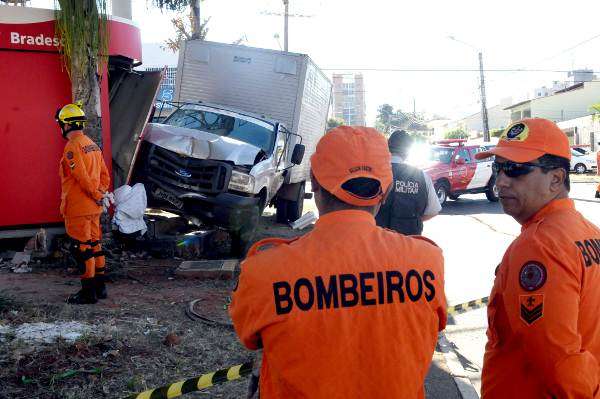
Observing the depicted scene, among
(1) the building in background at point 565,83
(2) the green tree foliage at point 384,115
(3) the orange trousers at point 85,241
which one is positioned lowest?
(3) the orange trousers at point 85,241

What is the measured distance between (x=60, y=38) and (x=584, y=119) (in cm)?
4428

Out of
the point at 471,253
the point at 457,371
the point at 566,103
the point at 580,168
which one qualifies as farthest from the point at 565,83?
the point at 457,371

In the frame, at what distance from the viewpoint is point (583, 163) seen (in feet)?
108

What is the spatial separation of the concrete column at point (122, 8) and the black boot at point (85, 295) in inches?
196

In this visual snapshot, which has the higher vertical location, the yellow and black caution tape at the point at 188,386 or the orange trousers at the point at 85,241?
the orange trousers at the point at 85,241

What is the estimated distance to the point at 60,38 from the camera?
858cm

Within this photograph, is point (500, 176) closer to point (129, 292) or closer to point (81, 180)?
point (81, 180)

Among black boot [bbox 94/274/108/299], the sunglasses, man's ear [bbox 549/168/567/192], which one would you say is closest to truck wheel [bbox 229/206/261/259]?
black boot [bbox 94/274/108/299]

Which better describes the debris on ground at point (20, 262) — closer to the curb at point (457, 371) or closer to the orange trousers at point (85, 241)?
the orange trousers at point (85, 241)

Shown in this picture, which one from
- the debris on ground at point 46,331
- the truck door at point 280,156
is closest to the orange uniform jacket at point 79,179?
the debris on ground at point 46,331

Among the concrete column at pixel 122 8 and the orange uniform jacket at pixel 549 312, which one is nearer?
the orange uniform jacket at pixel 549 312

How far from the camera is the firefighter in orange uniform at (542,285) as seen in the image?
189 centimetres

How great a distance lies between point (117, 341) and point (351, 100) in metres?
117

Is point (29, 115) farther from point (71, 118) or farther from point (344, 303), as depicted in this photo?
point (344, 303)
